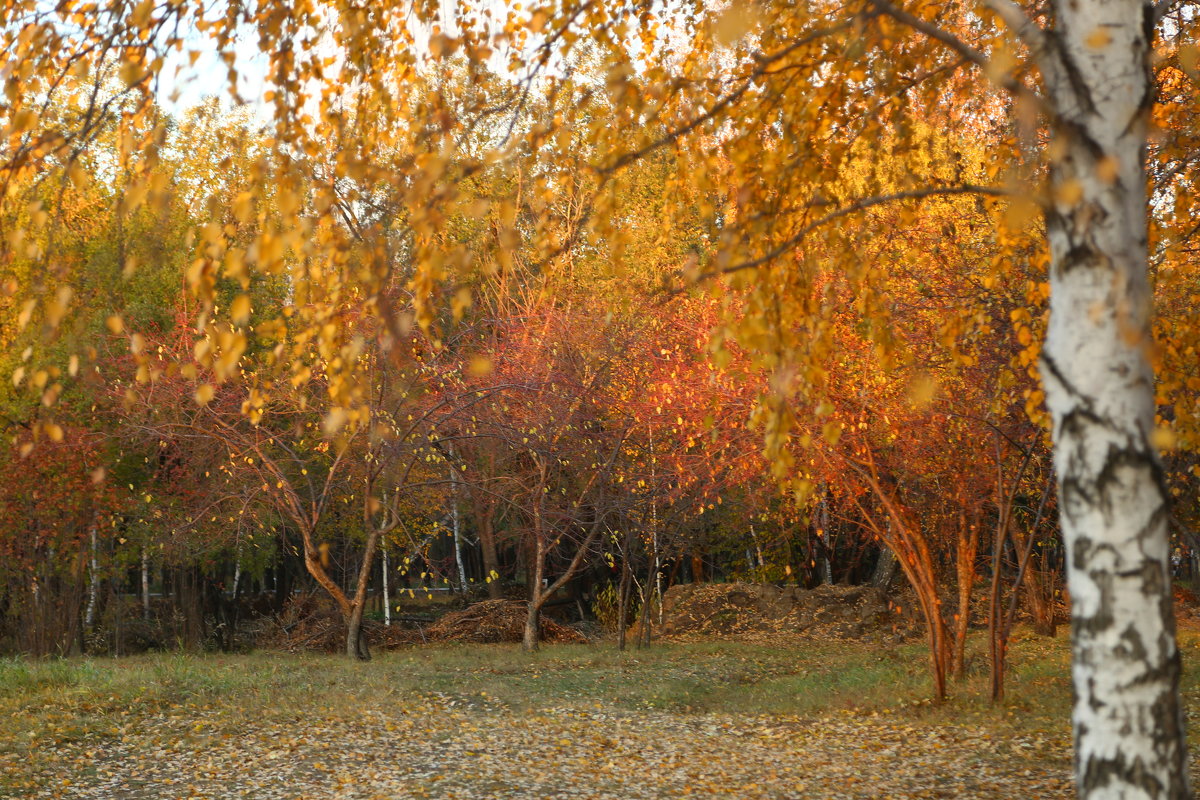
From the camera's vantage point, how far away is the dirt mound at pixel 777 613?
57.0 ft

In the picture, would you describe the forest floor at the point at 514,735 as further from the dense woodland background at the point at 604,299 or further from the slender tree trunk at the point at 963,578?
the dense woodland background at the point at 604,299

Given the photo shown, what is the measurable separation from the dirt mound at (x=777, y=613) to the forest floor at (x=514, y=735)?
4.81 metres

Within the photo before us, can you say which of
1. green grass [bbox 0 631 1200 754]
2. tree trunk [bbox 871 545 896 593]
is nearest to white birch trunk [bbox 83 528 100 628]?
green grass [bbox 0 631 1200 754]

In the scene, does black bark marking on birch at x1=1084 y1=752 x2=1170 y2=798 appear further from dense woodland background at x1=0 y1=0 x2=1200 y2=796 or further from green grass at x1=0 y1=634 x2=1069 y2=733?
green grass at x1=0 y1=634 x2=1069 y2=733

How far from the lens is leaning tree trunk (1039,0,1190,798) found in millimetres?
2693

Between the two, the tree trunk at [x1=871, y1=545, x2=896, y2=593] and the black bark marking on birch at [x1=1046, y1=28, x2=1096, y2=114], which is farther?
the tree trunk at [x1=871, y1=545, x2=896, y2=593]

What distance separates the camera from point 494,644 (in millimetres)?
17281

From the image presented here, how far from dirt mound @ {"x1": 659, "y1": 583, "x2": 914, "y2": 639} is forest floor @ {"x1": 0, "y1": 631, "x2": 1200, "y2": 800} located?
481 centimetres

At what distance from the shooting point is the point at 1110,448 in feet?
8.86

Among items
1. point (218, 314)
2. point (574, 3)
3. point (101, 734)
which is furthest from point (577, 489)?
point (574, 3)

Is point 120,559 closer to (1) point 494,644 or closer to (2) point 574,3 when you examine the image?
(1) point 494,644

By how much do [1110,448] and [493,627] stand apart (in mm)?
15743

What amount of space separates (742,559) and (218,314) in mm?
11244

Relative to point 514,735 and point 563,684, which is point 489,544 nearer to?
point 563,684
